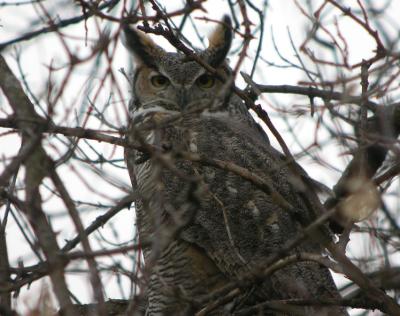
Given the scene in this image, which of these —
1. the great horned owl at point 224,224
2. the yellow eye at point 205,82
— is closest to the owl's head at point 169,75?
the yellow eye at point 205,82

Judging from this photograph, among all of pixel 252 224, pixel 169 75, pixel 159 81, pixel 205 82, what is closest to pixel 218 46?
pixel 205 82

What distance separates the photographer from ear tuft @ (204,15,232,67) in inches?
151

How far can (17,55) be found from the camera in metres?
3.37

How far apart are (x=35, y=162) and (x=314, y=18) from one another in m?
1.24

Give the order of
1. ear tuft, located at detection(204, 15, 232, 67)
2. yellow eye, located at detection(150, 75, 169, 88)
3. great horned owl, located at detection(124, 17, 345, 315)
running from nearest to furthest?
great horned owl, located at detection(124, 17, 345, 315) < ear tuft, located at detection(204, 15, 232, 67) < yellow eye, located at detection(150, 75, 169, 88)

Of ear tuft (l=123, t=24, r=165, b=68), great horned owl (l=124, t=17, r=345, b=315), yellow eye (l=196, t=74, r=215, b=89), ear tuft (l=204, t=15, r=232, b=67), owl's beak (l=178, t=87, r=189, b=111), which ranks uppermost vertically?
ear tuft (l=123, t=24, r=165, b=68)

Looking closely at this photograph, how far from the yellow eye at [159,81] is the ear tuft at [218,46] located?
36 cm

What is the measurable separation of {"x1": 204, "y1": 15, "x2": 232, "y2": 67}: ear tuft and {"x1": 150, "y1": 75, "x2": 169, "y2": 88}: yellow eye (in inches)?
14.0

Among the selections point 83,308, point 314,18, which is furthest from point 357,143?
point 83,308

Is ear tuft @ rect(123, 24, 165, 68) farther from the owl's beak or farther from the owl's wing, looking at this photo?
the owl's wing

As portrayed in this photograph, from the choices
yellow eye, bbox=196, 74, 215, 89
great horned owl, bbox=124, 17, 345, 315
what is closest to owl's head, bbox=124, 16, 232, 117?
yellow eye, bbox=196, 74, 215, 89

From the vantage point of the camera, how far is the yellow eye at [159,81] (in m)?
→ 4.15

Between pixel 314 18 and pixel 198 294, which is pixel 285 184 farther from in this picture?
pixel 314 18

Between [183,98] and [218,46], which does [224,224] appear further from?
[218,46]
